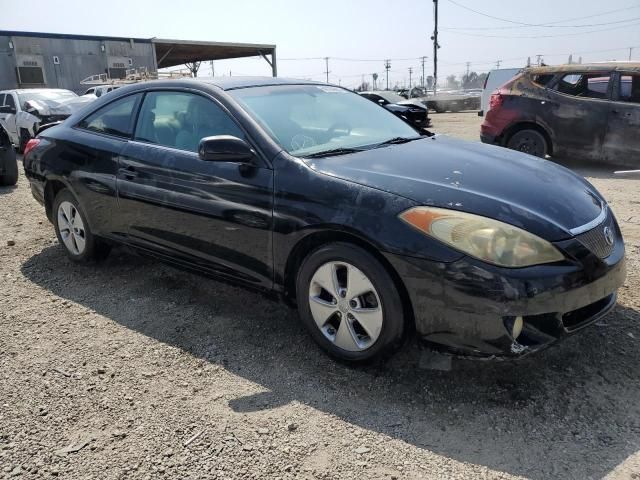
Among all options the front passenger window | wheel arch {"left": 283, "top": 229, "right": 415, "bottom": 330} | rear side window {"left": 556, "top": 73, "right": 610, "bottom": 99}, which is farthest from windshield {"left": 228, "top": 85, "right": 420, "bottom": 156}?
rear side window {"left": 556, "top": 73, "right": 610, "bottom": 99}

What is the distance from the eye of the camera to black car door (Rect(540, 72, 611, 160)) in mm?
8266

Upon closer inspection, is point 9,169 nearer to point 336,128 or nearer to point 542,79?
point 336,128

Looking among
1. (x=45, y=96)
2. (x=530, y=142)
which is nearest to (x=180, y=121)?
(x=530, y=142)

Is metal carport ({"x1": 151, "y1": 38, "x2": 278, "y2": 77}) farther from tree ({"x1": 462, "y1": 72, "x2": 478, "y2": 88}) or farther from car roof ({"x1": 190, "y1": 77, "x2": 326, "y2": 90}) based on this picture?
tree ({"x1": 462, "y1": 72, "x2": 478, "y2": 88})

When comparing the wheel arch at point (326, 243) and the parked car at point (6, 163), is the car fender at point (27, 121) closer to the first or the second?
the parked car at point (6, 163)

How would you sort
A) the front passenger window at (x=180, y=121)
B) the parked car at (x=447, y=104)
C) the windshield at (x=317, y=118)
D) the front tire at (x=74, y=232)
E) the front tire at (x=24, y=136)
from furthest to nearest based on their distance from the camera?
the parked car at (x=447, y=104) < the front tire at (x=24, y=136) < the front tire at (x=74, y=232) < the front passenger window at (x=180, y=121) < the windshield at (x=317, y=118)

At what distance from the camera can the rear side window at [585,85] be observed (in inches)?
327

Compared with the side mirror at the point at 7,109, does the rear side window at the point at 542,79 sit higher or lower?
higher

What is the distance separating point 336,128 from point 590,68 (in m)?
6.59

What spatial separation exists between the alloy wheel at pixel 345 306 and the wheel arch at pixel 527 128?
23.3 feet

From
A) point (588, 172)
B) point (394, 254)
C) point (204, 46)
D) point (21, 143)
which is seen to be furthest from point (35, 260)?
point (204, 46)

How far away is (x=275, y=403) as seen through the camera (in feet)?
8.78

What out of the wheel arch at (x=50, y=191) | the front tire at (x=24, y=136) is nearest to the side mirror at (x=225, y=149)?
the wheel arch at (x=50, y=191)

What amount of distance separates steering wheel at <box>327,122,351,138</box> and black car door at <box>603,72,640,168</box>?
617 centimetres
